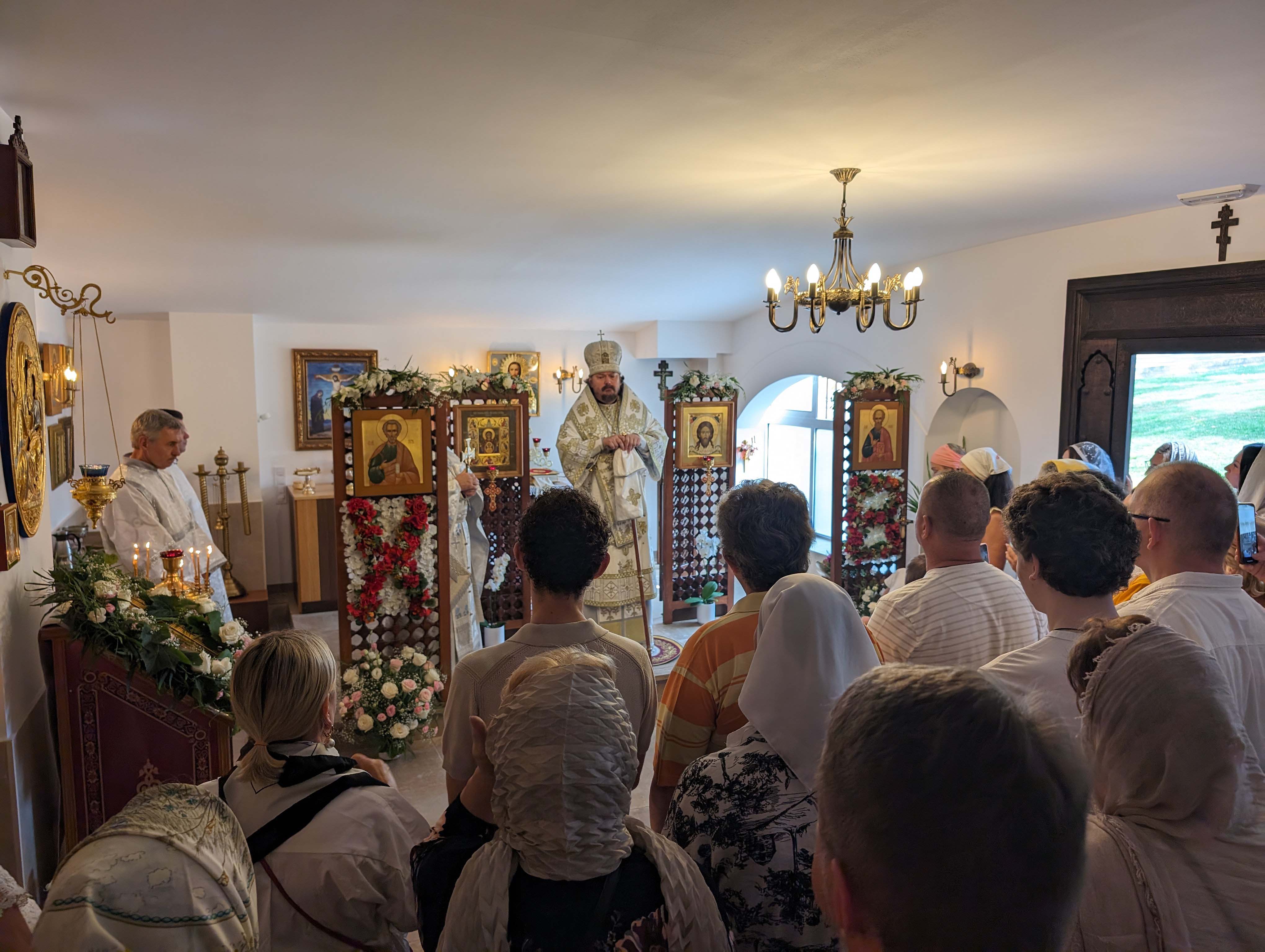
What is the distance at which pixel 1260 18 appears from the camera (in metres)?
2.76

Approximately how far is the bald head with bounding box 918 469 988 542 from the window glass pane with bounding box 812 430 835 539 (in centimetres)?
822

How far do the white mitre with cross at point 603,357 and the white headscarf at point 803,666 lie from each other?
4831mm

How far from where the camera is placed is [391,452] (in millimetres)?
5004

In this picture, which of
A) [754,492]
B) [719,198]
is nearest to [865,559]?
[719,198]

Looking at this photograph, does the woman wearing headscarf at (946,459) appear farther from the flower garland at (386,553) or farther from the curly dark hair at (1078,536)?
the curly dark hair at (1078,536)

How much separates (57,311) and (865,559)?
294 inches

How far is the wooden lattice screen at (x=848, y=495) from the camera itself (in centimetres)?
636

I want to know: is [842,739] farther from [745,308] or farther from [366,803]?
[745,308]

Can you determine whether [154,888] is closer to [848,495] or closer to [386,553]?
[386,553]

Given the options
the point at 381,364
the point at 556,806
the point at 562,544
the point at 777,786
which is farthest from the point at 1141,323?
the point at 381,364

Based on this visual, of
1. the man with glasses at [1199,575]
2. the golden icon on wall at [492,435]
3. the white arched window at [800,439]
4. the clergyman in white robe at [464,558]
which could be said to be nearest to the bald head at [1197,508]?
the man with glasses at [1199,575]

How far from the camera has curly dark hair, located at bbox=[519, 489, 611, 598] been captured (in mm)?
2018

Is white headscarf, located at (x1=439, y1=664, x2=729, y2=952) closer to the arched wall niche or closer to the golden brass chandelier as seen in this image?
the golden brass chandelier

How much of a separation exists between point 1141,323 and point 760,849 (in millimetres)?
5653
